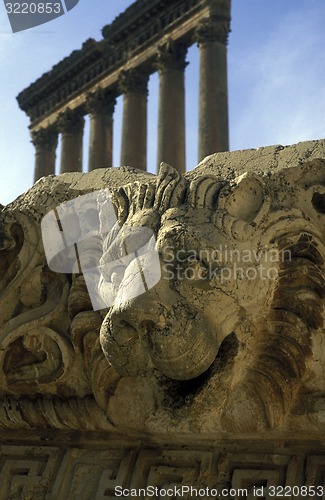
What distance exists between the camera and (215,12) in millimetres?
18172

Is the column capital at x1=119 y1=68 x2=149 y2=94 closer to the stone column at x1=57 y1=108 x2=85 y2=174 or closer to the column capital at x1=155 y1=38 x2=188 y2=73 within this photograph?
the column capital at x1=155 y1=38 x2=188 y2=73

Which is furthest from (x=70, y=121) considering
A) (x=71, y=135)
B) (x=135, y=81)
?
(x=135, y=81)

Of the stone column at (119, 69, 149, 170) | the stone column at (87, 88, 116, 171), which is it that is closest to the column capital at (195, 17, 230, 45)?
the stone column at (119, 69, 149, 170)

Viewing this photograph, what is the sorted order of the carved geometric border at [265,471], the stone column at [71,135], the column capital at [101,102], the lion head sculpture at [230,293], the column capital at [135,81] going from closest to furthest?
the lion head sculpture at [230,293] < the carved geometric border at [265,471] < the column capital at [135,81] < the column capital at [101,102] < the stone column at [71,135]

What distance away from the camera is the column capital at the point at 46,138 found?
85.4 feet

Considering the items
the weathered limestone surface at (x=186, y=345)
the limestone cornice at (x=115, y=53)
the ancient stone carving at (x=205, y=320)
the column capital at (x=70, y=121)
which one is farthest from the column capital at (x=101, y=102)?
the ancient stone carving at (x=205, y=320)

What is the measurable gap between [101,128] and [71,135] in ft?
7.09

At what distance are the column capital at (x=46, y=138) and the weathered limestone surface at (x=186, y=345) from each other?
24.3 meters

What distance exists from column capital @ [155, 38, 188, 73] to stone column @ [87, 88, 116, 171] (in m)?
4.03

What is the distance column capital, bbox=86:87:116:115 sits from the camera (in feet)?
77.2

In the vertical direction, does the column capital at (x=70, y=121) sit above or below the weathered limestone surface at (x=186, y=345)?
above

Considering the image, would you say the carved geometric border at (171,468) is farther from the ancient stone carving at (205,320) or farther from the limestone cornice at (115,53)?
the limestone cornice at (115,53)

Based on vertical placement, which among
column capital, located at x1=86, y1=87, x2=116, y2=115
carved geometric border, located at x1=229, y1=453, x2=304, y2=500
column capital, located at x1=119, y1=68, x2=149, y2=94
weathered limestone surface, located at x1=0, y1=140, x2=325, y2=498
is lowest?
carved geometric border, located at x1=229, y1=453, x2=304, y2=500

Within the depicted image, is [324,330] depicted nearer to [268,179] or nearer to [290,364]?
[290,364]
